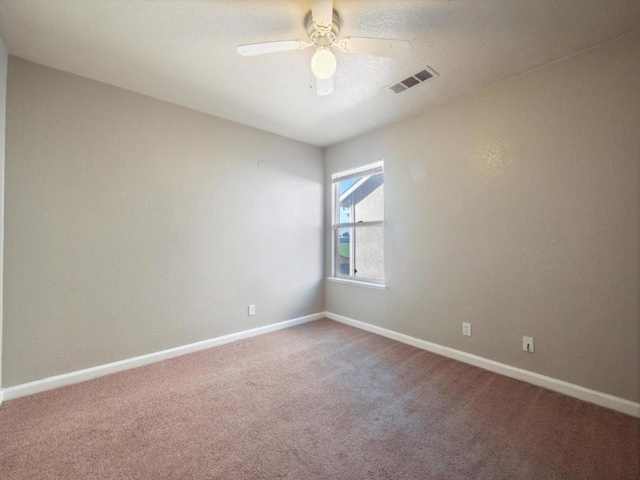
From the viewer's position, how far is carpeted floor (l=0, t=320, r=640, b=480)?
4.53ft

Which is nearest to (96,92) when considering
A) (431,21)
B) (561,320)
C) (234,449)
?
(431,21)

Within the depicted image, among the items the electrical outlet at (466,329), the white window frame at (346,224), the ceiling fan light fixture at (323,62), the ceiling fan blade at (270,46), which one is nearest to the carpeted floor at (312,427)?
the electrical outlet at (466,329)

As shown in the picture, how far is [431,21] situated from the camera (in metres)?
1.68

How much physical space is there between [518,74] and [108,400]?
13.3 feet

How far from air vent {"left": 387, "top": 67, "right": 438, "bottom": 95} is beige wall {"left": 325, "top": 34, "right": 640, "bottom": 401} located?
123 mm

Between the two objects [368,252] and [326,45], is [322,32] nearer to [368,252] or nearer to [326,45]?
[326,45]

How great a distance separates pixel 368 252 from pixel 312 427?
7.44 feet

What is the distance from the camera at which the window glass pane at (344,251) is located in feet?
12.7

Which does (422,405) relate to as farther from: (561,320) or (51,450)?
(51,450)

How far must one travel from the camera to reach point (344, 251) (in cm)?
392

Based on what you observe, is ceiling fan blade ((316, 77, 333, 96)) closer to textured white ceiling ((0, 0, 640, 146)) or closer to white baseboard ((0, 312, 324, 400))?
textured white ceiling ((0, 0, 640, 146))

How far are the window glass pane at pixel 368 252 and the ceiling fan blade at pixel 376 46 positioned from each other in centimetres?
207

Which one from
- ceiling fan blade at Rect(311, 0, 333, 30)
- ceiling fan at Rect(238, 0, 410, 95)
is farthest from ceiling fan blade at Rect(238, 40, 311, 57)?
ceiling fan blade at Rect(311, 0, 333, 30)

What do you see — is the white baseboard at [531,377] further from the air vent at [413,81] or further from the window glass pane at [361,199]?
the air vent at [413,81]
